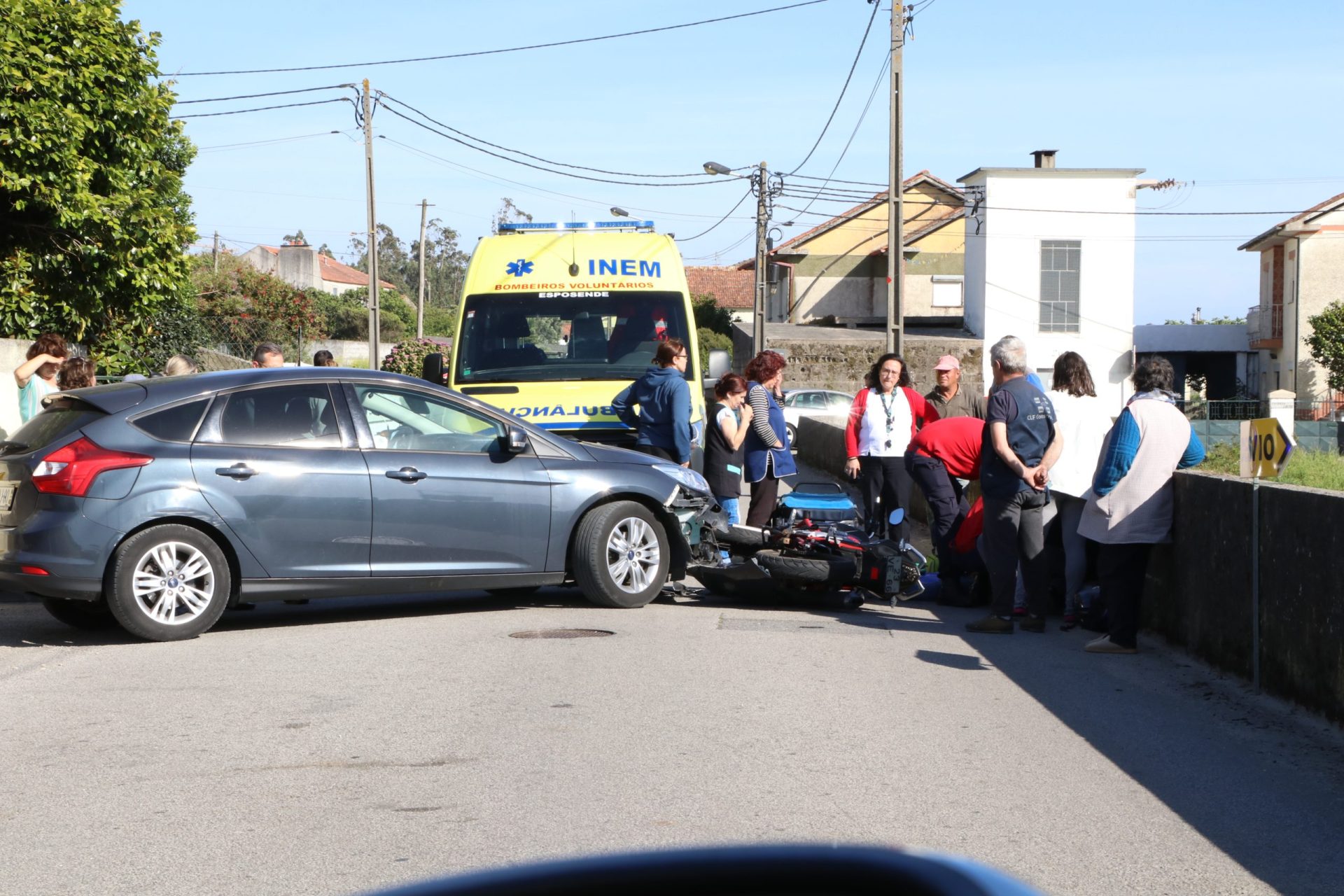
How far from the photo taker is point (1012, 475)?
8992 mm

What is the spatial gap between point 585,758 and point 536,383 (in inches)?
280

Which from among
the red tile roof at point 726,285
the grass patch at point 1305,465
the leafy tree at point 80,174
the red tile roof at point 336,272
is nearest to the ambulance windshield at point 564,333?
the leafy tree at point 80,174

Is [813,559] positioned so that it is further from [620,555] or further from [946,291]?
[946,291]

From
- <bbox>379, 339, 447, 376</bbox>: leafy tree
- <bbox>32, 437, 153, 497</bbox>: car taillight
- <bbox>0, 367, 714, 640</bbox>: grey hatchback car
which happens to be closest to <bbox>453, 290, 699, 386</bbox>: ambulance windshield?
<bbox>0, 367, 714, 640</bbox>: grey hatchback car

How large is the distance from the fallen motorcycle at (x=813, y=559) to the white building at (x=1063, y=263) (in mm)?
39115

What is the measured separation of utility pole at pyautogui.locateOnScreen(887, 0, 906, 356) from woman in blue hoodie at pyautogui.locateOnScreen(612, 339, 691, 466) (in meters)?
9.18

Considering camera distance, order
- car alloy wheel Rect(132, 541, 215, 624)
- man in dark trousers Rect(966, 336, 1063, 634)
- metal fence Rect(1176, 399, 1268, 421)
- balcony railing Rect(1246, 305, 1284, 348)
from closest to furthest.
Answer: car alloy wheel Rect(132, 541, 215, 624)
man in dark trousers Rect(966, 336, 1063, 634)
metal fence Rect(1176, 399, 1268, 421)
balcony railing Rect(1246, 305, 1284, 348)

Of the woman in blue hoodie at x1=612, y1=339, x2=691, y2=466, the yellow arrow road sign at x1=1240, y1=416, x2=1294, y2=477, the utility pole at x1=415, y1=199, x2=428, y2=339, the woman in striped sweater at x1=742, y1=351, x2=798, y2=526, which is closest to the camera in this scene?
the yellow arrow road sign at x1=1240, y1=416, x2=1294, y2=477

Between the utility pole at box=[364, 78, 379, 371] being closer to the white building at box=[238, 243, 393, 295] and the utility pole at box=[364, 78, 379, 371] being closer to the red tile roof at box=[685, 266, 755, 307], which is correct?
the red tile roof at box=[685, 266, 755, 307]

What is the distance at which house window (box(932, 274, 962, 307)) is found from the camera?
55500 mm

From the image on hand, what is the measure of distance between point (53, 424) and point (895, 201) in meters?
14.6

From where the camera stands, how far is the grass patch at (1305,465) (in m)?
20.9

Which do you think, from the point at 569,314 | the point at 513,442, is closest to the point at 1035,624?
the point at 513,442

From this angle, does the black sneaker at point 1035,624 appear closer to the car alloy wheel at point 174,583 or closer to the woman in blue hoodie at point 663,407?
the woman in blue hoodie at point 663,407
